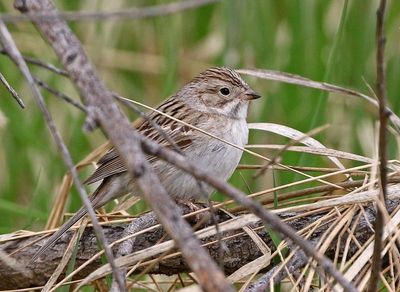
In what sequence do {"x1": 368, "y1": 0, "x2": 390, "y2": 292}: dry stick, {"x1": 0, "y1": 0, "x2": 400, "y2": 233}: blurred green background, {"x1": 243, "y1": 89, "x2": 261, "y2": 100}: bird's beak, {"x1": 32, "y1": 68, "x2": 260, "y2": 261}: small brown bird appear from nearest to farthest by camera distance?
{"x1": 368, "y1": 0, "x2": 390, "y2": 292}: dry stick
{"x1": 32, "y1": 68, "x2": 260, "y2": 261}: small brown bird
{"x1": 243, "y1": 89, "x2": 261, "y2": 100}: bird's beak
{"x1": 0, "y1": 0, "x2": 400, "y2": 233}: blurred green background

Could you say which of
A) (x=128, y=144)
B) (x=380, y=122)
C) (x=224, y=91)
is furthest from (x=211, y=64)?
(x=128, y=144)

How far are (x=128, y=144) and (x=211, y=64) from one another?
4929 millimetres

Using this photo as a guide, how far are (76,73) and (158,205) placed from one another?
13.7 inches

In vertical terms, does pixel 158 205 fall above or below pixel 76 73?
below

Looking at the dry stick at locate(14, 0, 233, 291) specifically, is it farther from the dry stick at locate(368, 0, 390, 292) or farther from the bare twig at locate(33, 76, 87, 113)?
the dry stick at locate(368, 0, 390, 292)

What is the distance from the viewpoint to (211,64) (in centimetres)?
688

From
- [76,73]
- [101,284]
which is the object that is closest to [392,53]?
[101,284]

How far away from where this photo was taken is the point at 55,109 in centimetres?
613

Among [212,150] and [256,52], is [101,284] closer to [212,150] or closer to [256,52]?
[212,150]

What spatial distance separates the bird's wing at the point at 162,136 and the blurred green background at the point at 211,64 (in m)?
0.33

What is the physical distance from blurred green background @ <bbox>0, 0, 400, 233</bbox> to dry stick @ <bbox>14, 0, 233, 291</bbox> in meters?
2.31

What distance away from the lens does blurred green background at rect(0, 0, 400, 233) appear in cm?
540

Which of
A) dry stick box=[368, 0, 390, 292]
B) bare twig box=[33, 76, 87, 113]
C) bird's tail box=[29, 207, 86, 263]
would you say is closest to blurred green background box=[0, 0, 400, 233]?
bird's tail box=[29, 207, 86, 263]

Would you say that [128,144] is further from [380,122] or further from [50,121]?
[380,122]
